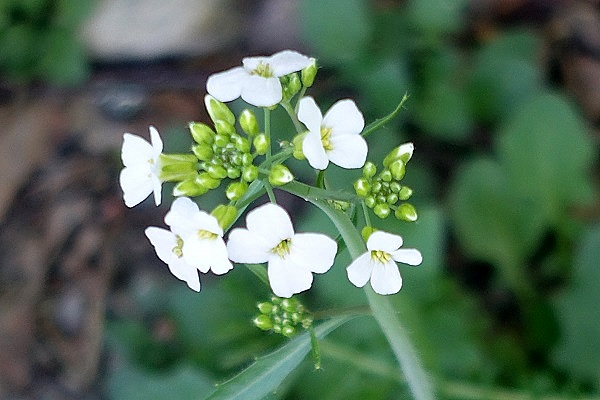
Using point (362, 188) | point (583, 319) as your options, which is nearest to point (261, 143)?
point (362, 188)

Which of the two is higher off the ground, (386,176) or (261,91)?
(261,91)

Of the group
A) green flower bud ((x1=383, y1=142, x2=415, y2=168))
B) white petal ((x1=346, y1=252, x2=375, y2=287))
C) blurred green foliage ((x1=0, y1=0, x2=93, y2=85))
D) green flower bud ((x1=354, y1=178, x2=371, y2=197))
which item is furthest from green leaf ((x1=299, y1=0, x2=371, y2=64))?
white petal ((x1=346, y1=252, x2=375, y2=287))

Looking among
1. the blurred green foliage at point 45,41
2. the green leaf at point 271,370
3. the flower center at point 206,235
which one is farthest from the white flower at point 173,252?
the blurred green foliage at point 45,41

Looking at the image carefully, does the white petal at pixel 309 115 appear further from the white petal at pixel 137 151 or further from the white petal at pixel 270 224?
the white petal at pixel 137 151

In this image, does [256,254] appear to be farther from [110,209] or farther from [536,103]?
[110,209]

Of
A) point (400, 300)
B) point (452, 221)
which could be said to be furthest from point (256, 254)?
point (452, 221)

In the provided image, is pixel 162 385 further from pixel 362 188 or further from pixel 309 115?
pixel 309 115
